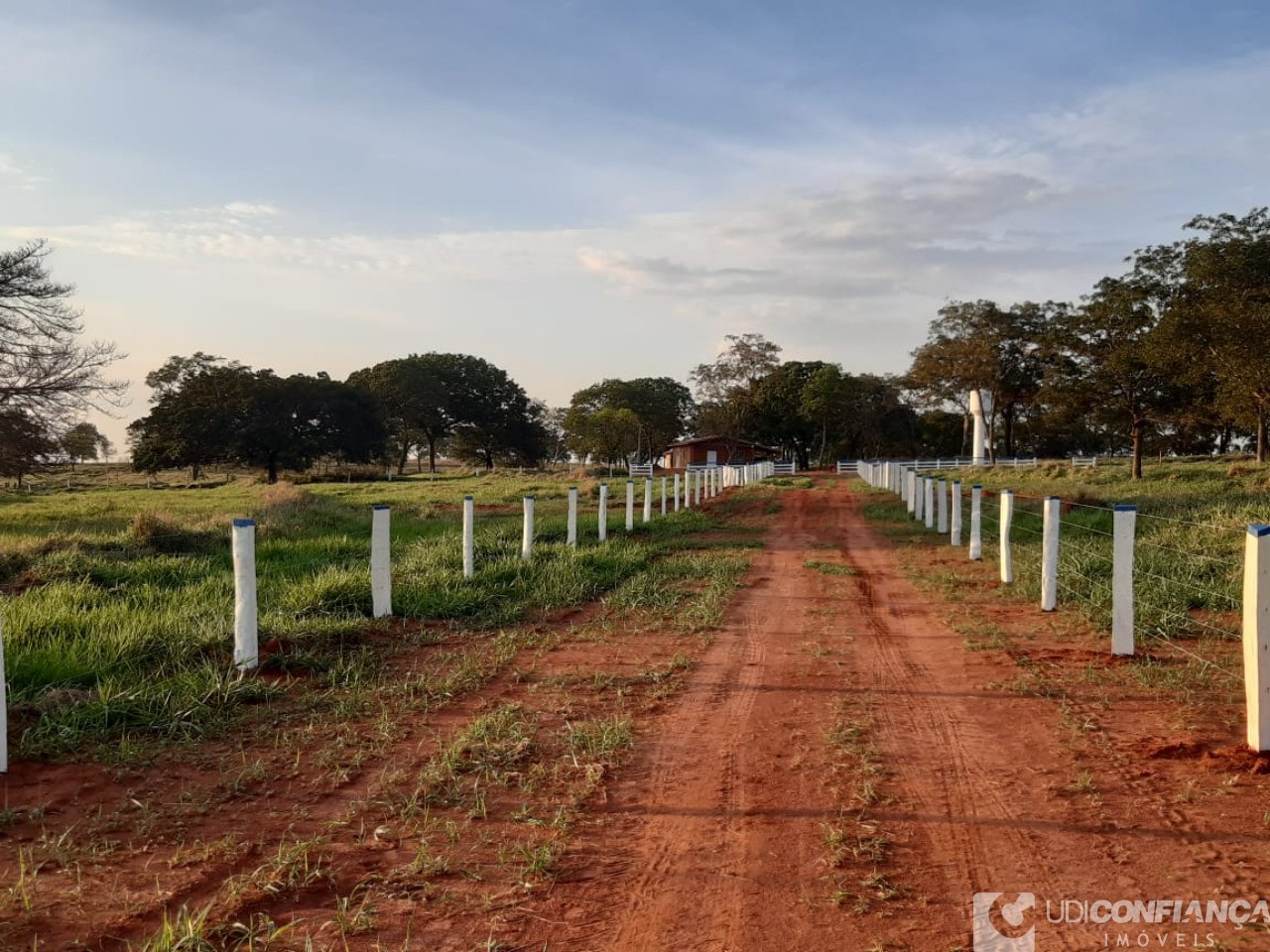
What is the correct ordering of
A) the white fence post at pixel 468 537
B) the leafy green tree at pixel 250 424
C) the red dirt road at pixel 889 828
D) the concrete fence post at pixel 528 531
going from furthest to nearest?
the leafy green tree at pixel 250 424
the concrete fence post at pixel 528 531
the white fence post at pixel 468 537
the red dirt road at pixel 889 828

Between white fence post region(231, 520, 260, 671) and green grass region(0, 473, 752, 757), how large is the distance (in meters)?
0.16

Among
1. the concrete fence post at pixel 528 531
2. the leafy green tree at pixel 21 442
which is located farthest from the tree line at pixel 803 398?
the concrete fence post at pixel 528 531

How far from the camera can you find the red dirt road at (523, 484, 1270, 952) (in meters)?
2.91

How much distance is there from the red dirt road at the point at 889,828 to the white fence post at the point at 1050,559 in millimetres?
2757

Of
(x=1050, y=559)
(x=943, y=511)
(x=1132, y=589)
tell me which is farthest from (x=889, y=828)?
(x=943, y=511)

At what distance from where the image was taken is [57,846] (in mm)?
3416

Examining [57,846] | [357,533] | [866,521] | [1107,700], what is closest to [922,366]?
[866,521]

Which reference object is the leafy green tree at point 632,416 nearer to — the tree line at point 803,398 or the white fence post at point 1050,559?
the tree line at point 803,398

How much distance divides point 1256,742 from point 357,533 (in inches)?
589

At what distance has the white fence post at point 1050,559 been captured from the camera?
8422 mm

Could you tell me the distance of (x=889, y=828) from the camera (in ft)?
11.8
